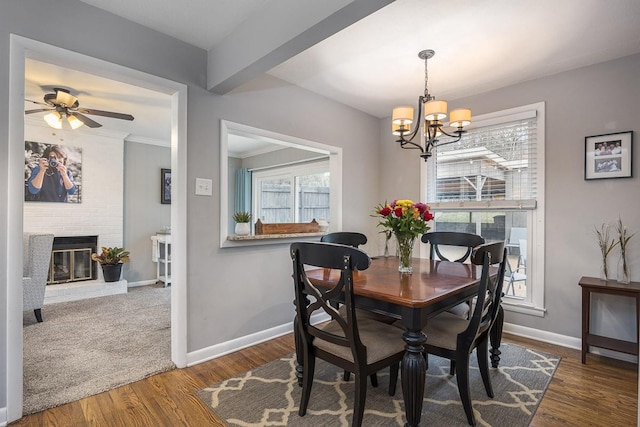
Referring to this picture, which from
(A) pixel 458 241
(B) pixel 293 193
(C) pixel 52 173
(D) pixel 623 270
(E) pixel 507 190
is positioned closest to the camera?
(D) pixel 623 270

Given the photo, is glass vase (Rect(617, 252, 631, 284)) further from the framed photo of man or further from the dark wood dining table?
the framed photo of man

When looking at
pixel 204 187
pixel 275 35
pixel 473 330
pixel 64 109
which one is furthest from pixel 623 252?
pixel 64 109

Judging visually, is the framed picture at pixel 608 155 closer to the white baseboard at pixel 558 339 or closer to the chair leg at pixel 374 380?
the white baseboard at pixel 558 339

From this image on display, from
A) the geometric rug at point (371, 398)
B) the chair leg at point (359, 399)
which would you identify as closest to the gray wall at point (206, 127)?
the geometric rug at point (371, 398)

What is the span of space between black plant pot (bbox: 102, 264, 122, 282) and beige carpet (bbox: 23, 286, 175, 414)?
0.46 meters

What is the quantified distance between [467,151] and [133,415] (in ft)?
11.8

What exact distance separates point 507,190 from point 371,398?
237cm

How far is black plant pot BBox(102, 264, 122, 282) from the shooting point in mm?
4473

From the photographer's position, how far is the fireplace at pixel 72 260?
172 inches

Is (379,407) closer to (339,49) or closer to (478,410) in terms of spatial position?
(478,410)

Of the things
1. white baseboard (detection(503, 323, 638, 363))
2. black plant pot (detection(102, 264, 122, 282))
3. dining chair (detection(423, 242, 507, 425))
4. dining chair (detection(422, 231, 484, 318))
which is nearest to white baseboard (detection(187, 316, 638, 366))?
white baseboard (detection(503, 323, 638, 363))

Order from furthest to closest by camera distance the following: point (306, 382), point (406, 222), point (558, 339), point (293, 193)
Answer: point (293, 193) → point (558, 339) → point (406, 222) → point (306, 382)

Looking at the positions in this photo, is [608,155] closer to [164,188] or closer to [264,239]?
[264,239]

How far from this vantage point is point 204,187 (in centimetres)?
249
